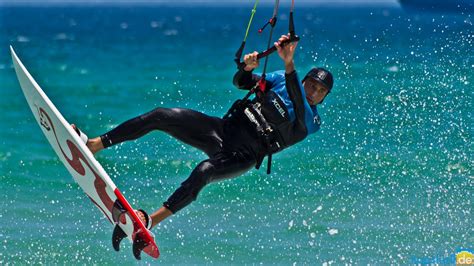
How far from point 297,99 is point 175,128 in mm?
925

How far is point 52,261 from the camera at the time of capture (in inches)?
397

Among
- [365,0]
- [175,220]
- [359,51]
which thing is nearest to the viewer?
[175,220]

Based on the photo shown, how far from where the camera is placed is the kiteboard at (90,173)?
7.12 m

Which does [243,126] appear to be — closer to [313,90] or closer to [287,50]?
[313,90]

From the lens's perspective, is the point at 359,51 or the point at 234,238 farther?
the point at 359,51

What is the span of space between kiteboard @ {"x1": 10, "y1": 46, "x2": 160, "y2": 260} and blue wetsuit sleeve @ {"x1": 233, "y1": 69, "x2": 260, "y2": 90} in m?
1.23

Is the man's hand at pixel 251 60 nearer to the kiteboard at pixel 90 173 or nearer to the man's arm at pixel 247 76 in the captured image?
the man's arm at pixel 247 76

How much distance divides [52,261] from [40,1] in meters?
54.4

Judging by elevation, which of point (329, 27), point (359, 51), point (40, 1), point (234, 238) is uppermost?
point (234, 238)

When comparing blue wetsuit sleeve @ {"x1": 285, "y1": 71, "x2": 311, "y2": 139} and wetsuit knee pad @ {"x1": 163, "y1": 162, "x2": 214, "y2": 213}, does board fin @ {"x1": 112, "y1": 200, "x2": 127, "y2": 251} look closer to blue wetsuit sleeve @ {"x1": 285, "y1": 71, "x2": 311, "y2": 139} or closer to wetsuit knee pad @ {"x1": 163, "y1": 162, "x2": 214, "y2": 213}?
wetsuit knee pad @ {"x1": 163, "y1": 162, "x2": 214, "y2": 213}

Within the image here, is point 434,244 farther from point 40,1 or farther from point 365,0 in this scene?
point 40,1

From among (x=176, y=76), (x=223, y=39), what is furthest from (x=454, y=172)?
(x=223, y=39)

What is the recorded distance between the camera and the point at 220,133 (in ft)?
25.9

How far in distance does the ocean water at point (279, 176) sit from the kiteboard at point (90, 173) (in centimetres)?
258
